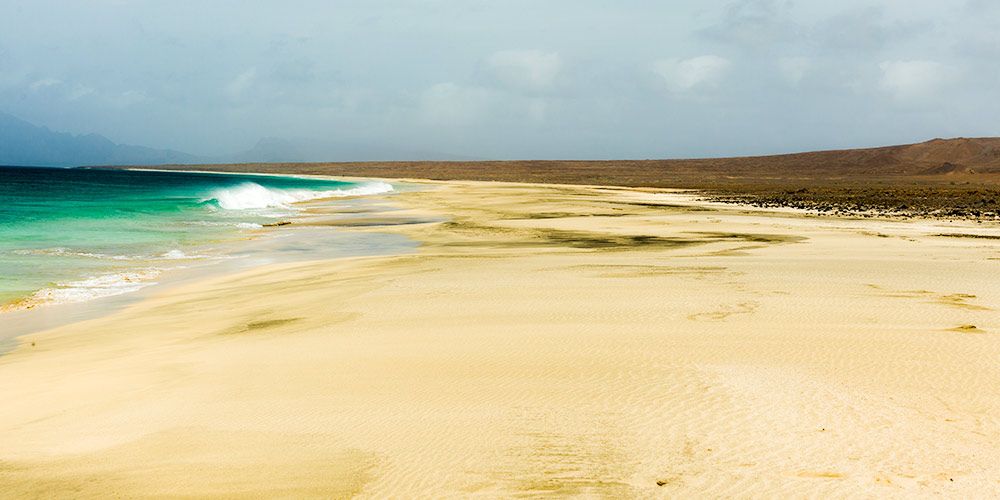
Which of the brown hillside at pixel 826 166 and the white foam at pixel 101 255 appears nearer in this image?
the white foam at pixel 101 255

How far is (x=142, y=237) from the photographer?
24.9m

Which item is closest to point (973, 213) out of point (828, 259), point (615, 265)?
point (828, 259)

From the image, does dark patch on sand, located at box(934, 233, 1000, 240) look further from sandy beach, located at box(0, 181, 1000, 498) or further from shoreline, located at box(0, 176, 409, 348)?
shoreline, located at box(0, 176, 409, 348)

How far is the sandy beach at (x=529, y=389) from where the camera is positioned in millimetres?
4742

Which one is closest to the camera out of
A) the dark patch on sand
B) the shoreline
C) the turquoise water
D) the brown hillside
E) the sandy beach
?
the sandy beach

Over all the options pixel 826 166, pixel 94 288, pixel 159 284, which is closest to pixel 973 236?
pixel 159 284

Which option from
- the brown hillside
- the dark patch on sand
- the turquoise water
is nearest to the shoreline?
the turquoise water

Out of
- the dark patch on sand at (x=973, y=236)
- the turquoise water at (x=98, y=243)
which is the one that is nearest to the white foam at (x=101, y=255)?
the turquoise water at (x=98, y=243)

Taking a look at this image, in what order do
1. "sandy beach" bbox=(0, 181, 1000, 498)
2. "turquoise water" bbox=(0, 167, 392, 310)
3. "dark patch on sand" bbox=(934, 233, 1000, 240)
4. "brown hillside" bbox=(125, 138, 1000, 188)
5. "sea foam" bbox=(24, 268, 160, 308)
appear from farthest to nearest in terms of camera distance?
"brown hillside" bbox=(125, 138, 1000, 188) → "dark patch on sand" bbox=(934, 233, 1000, 240) → "turquoise water" bbox=(0, 167, 392, 310) → "sea foam" bbox=(24, 268, 160, 308) → "sandy beach" bbox=(0, 181, 1000, 498)

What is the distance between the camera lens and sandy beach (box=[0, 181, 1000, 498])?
4.74 meters

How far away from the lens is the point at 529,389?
6.49 metres

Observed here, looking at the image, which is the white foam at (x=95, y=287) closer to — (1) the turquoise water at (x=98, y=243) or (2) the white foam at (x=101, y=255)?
(1) the turquoise water at (x=98, y=243)

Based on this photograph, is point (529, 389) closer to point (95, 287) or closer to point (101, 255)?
point (95, 287)

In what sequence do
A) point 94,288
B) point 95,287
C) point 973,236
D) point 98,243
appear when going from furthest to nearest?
point 98,243 < point 973,236 < point 95,287 < point 94,288
